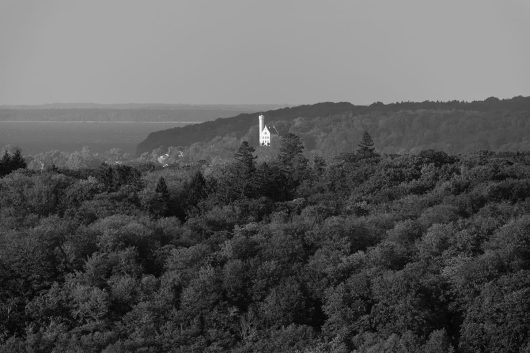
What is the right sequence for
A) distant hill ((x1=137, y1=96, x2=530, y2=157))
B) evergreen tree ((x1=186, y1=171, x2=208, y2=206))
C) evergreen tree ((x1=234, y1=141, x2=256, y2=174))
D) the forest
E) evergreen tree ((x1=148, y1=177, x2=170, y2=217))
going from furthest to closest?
distant hill ((x1=137, y1=96, x2=530, y2=157))
evergreen tree ((x1=234, y1=141, x2=256, y2=174))
evergreen tree ((x1=186, y1=171, x2=208, y2=206))
evergreen tree ((x1=148, y1=177, x2=170, y2=217))
the forest

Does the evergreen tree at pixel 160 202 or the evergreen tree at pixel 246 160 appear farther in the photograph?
the evergreen tree at pixel 246 160

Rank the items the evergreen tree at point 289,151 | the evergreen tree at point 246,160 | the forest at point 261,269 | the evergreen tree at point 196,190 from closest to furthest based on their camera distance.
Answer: the forest at point 261,269 < the evergreen tree at point 196,190 < the evergreen tree at point 246,160 < the evergreen tree at point 289,151

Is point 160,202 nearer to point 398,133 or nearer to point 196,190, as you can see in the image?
point 196,190

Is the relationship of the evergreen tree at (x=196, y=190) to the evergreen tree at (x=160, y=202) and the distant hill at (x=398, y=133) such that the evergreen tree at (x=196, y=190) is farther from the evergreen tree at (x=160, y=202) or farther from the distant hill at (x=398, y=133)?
the distant hill at (x=398, y=133)

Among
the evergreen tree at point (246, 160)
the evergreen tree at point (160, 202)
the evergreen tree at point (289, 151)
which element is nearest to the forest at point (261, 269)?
the evergreen tree at point (160, 202)

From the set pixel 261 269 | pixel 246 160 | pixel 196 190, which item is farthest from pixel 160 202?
pixel 261 269

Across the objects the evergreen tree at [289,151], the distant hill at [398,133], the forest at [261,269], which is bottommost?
the distant hill at [398,133]

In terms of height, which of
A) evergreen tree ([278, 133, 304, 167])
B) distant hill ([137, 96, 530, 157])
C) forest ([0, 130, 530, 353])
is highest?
evergreen tree ([278, 133, 304, 167])

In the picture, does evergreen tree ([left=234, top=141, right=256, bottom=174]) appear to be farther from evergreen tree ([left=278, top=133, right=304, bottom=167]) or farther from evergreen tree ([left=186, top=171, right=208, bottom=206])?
evergreen tree ([left=278, top=133, right=304, bottom=167])

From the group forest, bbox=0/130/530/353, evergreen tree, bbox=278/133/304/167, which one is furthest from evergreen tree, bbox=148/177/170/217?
evergreen tree, bbox=278/133/304/167

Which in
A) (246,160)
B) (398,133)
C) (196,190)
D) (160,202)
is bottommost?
(398,133)
